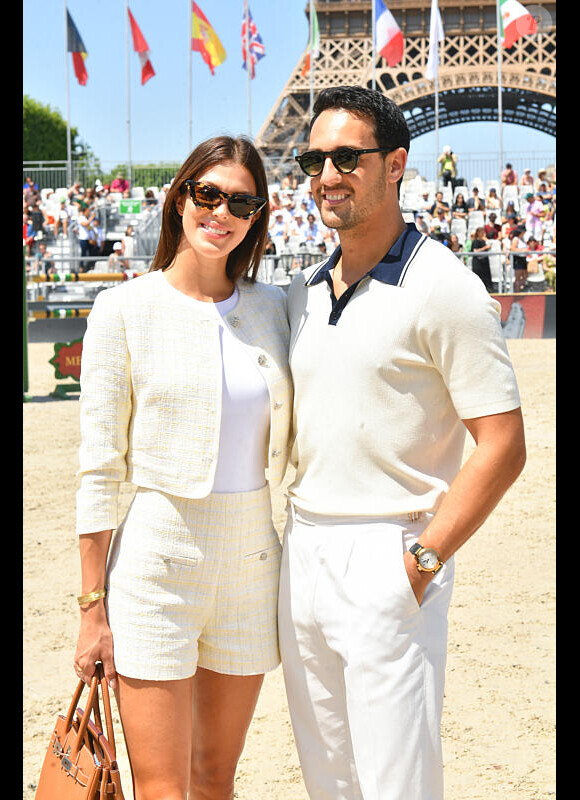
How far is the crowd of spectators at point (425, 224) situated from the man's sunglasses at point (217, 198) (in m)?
14.5

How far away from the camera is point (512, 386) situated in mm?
2395

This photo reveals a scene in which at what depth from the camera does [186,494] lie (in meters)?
2.48

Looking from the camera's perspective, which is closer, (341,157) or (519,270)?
(341,157)

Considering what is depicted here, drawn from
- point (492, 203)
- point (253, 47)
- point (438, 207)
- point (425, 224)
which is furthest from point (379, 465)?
point (253, 47)

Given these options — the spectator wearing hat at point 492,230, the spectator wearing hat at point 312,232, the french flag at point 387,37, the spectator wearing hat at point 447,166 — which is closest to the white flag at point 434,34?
the french flag at point 387,37

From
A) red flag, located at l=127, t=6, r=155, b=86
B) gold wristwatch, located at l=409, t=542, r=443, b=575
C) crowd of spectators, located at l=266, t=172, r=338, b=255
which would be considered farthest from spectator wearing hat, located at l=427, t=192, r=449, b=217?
gold wristwatch, located at l=409, t=542, r=443, b=575

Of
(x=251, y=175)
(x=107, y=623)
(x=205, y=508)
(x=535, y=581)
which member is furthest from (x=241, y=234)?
(x=535, y=581)

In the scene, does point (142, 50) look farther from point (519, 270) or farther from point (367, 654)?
point (367, 654)

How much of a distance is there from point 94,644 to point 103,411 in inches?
23.2

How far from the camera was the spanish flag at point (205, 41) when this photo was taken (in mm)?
31094

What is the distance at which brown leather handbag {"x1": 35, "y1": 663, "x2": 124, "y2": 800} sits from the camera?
7.62 ft

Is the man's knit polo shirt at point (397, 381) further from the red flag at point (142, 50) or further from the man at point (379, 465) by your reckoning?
the red flag at point (142, 50)

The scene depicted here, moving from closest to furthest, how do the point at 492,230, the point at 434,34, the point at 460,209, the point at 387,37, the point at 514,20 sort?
the point at 492,230 → the point at 460,209 → the point at 514,20 → the point at 387,37 → the point at 434,34

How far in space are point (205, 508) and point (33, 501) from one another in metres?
5.94
